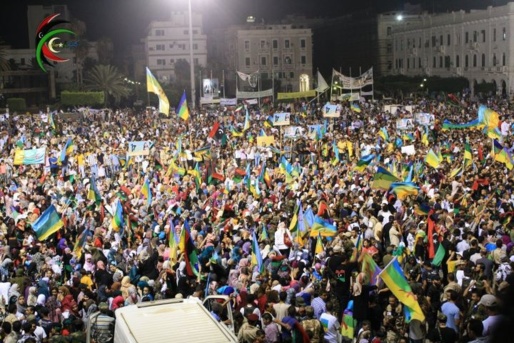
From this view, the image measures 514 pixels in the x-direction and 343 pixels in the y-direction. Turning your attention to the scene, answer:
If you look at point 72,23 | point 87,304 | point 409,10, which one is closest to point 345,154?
point 87,304

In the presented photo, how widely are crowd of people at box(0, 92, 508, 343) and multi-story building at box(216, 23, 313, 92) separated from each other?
73658mm

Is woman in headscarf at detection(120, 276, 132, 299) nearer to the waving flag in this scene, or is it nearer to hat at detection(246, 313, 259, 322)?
hat at detection(246, 313, 259, 322)

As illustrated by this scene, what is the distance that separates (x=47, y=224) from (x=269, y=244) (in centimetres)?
409

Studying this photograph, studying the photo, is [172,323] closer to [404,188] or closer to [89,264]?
[89,264]

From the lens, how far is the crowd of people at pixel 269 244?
9.23 meters

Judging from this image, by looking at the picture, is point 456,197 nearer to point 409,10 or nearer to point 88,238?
point 88,238

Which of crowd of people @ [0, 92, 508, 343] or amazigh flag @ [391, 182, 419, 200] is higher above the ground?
amazigh flag @ [391, 182, 419, 200]

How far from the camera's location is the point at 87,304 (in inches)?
407

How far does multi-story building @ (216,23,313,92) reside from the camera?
98.4 meters

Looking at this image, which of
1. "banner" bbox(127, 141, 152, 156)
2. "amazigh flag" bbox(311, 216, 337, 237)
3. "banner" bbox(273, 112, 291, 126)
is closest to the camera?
"amazigh flag" bbox(311, 216, 337, 237)

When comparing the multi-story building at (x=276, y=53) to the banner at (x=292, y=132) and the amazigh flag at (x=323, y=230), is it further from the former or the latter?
the amazigh flag at (x=323, y=230)

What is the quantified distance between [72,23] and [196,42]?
16.1m

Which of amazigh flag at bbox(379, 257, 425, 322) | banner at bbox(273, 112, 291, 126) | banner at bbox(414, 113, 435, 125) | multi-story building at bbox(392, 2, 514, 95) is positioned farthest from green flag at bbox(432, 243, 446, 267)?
multi-story building at bbox(392, 2, 514, 95)

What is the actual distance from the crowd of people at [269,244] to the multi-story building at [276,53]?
7366 cm
